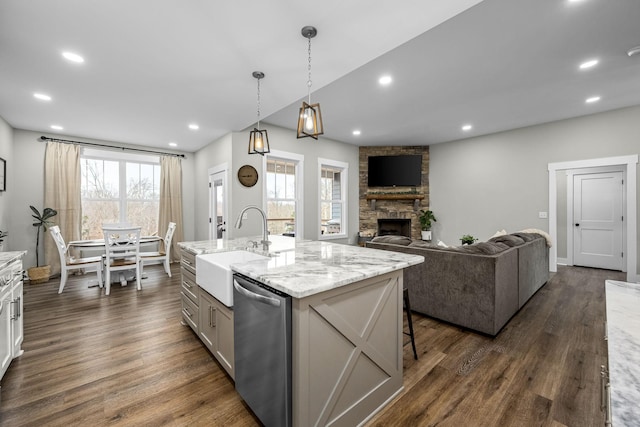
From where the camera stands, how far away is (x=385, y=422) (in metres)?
1.58

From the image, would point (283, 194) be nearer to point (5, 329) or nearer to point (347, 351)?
point (5, 329)

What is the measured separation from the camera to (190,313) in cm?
259

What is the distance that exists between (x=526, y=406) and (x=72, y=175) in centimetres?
707

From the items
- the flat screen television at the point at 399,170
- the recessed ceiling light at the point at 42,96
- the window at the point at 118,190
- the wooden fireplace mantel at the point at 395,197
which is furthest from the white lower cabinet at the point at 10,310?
the flat screen television at the point at 399,170

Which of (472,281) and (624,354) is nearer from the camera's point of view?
(624,354)

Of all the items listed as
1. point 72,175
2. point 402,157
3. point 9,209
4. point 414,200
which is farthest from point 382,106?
point 9,209

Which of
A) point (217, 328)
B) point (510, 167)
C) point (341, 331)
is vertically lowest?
point (217, 328)

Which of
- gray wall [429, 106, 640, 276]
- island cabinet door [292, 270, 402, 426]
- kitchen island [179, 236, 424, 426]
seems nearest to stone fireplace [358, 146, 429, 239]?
gray wall [429, 106, 640, 276]

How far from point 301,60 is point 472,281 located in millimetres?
2681

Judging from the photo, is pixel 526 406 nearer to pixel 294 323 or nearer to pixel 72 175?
pixel 294 323

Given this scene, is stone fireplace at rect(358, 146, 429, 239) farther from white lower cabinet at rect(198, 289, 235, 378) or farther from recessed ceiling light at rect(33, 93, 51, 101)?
recessed ceiling light at rect(33, 93, 51, 101)

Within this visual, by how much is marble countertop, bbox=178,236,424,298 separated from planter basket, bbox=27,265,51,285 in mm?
4715

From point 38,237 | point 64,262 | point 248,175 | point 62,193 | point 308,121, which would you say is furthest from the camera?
point 62,193

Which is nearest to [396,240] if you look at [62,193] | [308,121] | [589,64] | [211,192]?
[308,121]
